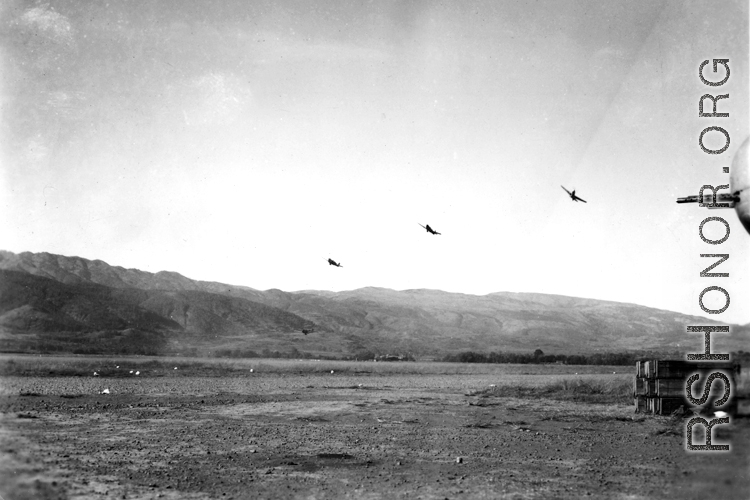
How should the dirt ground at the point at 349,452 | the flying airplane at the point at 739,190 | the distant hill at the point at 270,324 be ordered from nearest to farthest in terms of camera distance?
the flying airplane at the point at 739,190
the dirt ground at the point at 349,452
the distant hill at the point at 270,324

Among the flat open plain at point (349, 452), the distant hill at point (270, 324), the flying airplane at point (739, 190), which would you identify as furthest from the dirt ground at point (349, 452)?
the distant hill at point (270, 324)

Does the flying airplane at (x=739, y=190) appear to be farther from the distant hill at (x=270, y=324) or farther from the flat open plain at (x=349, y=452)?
the distant hill at (x=270, y=324)

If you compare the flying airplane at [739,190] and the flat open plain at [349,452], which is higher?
the flying airplane at [739,190]

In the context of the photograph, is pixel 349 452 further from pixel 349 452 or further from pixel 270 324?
pixel 270 324

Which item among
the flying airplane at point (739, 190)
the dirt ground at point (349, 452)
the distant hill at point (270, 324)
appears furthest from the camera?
the distant hill at point (270, 324)

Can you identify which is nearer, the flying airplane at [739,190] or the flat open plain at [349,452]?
the flying airplane at [739,190]

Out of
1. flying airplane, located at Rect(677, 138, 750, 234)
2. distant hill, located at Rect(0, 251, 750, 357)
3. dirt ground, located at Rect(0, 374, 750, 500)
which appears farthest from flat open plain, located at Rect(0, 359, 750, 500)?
distant hill, located at Rect(0, 251, 750, 357)

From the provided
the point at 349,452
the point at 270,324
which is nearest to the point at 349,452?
the point at 349,452
